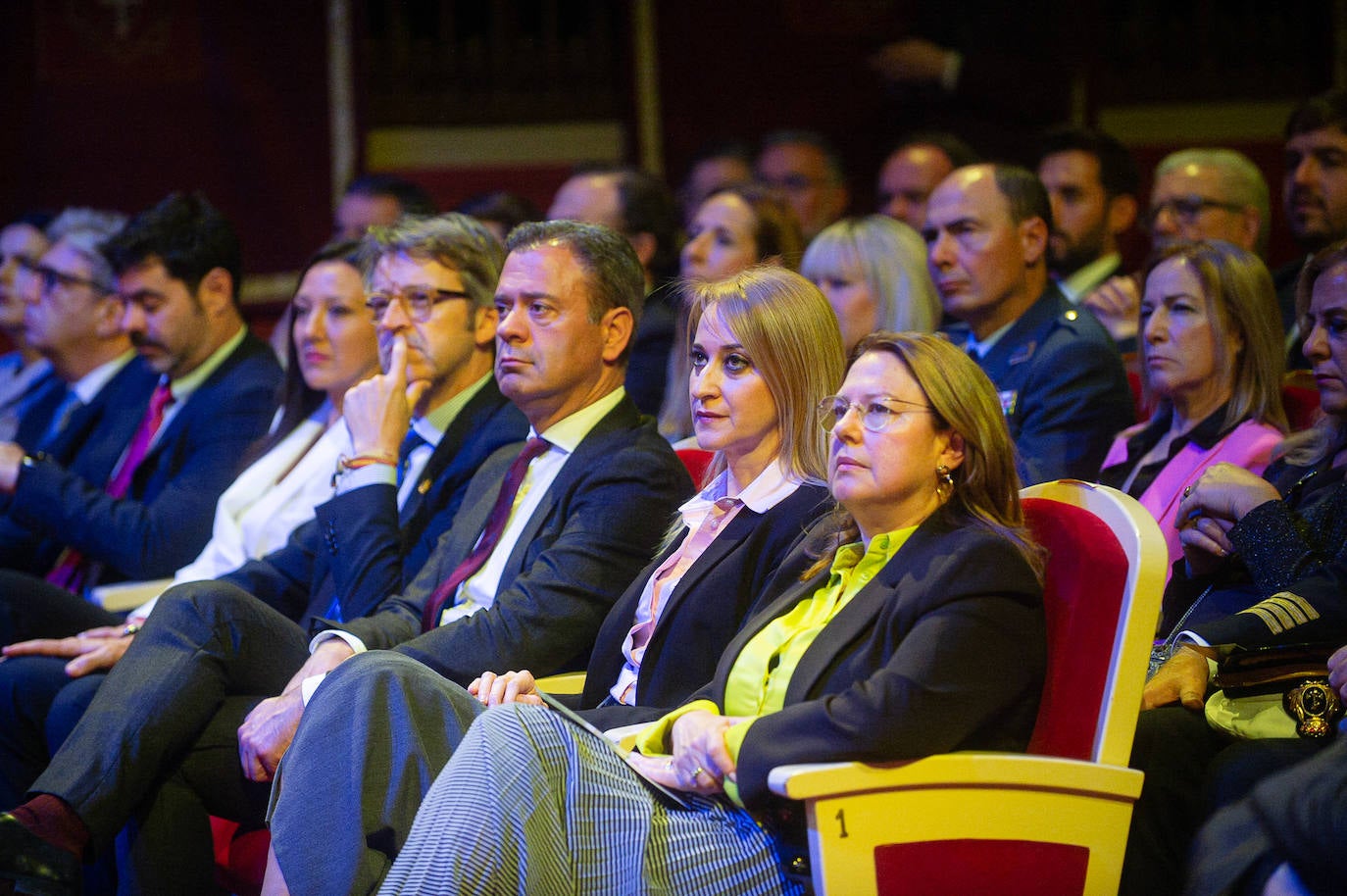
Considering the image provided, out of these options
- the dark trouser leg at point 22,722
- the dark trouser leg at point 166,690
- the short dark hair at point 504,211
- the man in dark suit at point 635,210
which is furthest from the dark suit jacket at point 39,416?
the dark trouser leg at point 166,690

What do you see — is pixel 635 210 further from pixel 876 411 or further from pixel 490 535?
pixel 876 411

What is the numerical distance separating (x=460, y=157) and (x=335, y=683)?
4.14 metres

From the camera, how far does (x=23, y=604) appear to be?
10.5 feet

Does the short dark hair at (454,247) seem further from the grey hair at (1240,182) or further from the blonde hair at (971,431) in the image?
the grey hair at (1240,182)

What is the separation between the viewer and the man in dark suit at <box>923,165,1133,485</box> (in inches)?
122

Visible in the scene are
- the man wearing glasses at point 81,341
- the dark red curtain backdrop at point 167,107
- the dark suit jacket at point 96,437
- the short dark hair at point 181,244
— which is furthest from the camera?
the dark red curtain backdrop at point 167,107

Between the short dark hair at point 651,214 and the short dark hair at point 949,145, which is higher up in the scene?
→ the short dark hair at point 949,145

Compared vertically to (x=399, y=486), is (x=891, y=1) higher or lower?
higher

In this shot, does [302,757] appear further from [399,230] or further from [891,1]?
[891,1]

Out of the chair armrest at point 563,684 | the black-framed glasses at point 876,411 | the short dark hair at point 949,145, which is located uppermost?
the short dark hair at point 949,145

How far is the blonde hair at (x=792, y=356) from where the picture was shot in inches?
90.6

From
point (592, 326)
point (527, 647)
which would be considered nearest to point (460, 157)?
point (592, 326)

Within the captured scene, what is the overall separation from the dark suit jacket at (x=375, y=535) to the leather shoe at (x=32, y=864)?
23.7 inches

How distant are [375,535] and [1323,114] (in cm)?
265
